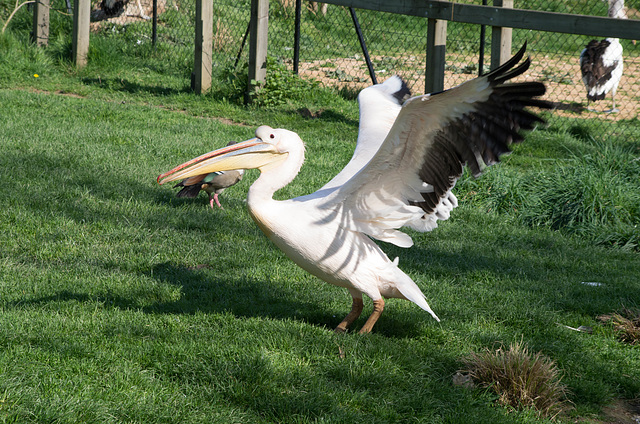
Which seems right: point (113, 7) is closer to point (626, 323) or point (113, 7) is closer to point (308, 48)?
point (308, 48)

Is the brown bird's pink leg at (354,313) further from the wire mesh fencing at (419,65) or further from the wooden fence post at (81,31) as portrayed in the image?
the wooden fence post at (81,31)

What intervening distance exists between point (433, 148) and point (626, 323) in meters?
1.80

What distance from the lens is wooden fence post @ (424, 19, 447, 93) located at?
832cm

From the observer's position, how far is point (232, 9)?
14.7 meters

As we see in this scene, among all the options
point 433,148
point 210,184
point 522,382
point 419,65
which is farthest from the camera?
point 419,65

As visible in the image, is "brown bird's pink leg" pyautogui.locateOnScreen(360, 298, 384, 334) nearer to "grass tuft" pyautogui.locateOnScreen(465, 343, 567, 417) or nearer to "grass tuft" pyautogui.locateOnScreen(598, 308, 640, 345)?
"grass tuft" pyautogui.locateOnScreen(465, 343, 567, 417)

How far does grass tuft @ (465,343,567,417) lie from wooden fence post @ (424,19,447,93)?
5.52m

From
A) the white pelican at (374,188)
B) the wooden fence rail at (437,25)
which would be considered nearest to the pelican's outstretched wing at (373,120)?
the white pelican at (374,188)

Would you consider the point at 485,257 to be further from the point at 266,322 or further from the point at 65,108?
the point at 65,108

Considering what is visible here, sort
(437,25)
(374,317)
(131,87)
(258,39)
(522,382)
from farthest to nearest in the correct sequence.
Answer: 1. (131,87)
2. (258,39)
3. (437,25)
4. (374,317)
5. (522,382)

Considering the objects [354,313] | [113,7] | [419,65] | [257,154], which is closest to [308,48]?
[419,65]

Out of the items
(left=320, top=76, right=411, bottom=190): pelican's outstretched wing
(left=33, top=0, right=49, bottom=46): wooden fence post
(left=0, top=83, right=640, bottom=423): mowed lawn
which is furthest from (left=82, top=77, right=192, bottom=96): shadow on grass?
(left=320, top=76, right=411, bottom=190): pelican's outstretched wing

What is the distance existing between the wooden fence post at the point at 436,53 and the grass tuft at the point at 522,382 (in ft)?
18.1

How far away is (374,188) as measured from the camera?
3.64 meters
